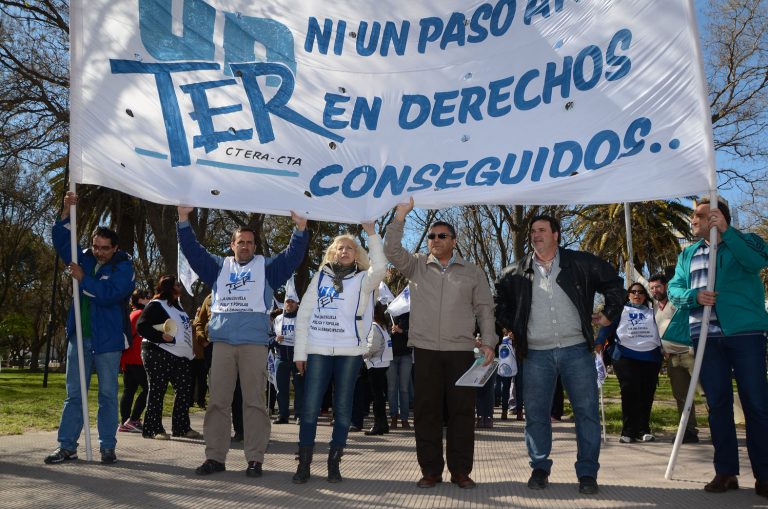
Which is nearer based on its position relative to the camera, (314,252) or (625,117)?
(625,117)

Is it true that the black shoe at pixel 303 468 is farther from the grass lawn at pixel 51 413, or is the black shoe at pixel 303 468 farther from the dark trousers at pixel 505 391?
the dark trousers at pixel 505 391

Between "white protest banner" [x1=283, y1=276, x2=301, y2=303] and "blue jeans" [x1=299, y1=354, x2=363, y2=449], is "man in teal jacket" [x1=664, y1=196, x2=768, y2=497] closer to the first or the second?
"blue jeans" [x1=299, y1=354, x2=363, y2=449]

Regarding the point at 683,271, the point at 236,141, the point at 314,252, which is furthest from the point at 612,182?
the point at 314,252

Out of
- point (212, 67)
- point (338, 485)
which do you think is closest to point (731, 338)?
point (338, 485)

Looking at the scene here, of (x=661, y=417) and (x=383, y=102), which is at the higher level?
(x=383, y=102)

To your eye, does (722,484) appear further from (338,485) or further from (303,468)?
(303,468)

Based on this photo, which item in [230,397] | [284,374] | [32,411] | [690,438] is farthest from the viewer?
[32,411]

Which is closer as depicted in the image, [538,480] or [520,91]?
[538,480]

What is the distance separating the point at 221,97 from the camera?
6.63 meters

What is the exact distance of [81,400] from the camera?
261 inches

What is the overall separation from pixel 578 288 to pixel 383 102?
2.34m

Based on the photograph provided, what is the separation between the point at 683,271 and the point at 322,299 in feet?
9.76

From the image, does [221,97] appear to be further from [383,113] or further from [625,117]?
[625,117]

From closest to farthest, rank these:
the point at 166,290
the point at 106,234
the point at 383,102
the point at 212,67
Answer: the point at 383,102 < the point at 212,67 < the point at 106,234 < the point at 166,290
